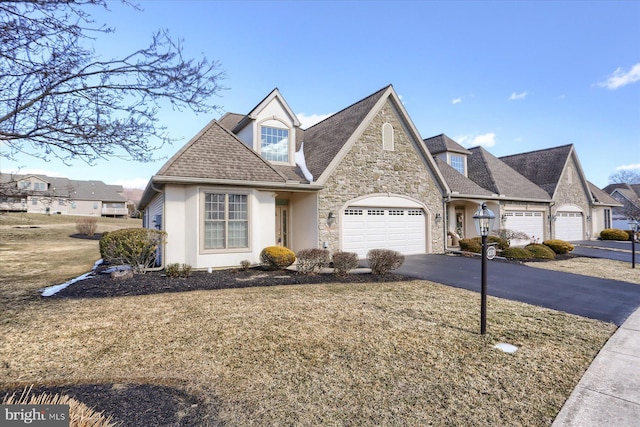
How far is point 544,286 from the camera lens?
372 inches

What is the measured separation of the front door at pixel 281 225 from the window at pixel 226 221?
340 centimetres

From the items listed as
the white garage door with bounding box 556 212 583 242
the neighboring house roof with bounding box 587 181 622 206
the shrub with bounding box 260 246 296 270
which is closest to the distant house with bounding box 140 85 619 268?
the shrub with bounding box 260 246 296 270

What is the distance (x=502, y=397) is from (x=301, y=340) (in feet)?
9.14

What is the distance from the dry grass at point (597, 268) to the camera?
11108 millimetres

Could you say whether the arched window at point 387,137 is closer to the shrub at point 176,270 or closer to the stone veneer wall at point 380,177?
the stone veneer wall at point 380,177

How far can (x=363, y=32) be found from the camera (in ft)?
42.3

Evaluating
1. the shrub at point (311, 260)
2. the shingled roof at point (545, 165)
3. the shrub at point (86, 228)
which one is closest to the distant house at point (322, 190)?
the shrub at point (311, 260)

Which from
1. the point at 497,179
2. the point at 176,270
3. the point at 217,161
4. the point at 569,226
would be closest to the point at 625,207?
the point at 569,226

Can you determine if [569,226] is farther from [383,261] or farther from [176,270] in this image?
[176,270]

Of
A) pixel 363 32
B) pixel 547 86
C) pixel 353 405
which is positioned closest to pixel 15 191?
pixel 353 405

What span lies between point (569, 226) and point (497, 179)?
8.26 meters

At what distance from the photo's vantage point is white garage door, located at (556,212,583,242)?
76.9 ft

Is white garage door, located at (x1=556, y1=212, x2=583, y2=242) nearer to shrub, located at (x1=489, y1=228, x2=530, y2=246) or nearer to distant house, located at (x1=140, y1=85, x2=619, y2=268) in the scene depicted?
distant house, located at (x1=140, y1=85, x2=619, y2=268)

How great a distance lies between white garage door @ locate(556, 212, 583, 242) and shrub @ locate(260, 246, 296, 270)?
21.7m
